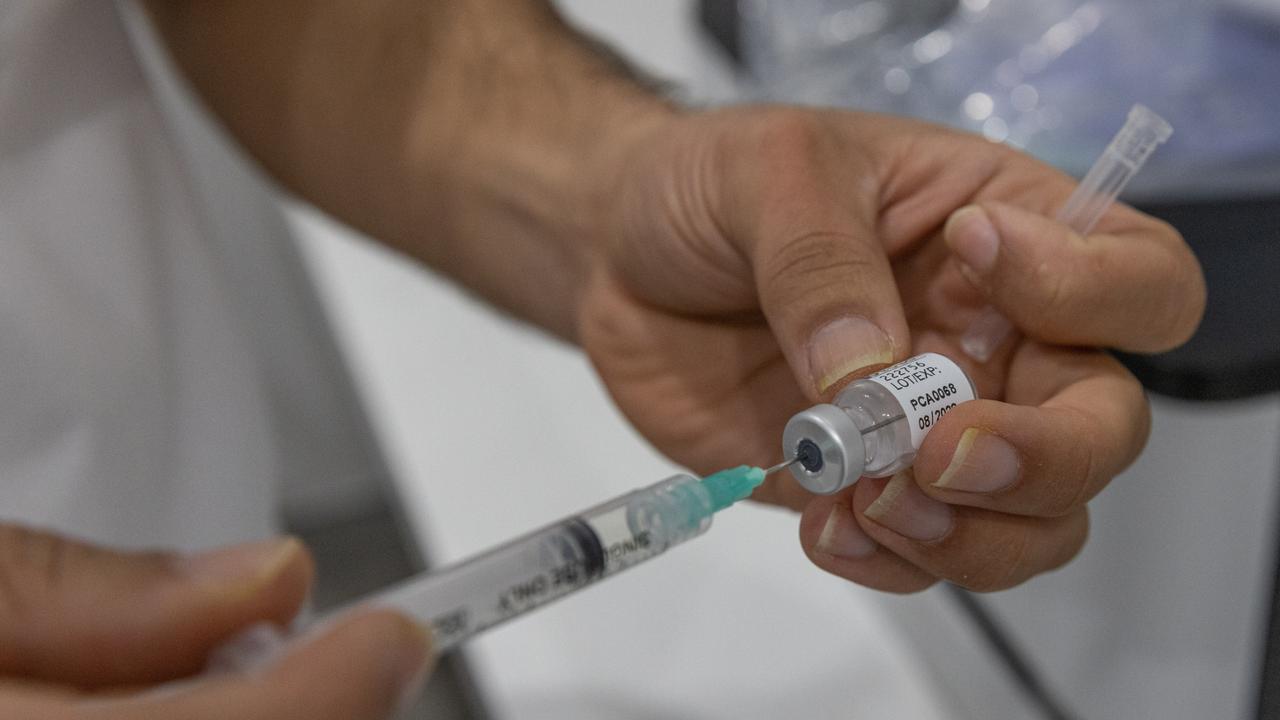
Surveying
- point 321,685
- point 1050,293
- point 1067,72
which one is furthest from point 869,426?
point 1067,72

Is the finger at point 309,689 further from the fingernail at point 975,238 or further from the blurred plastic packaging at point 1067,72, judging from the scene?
the blurred plastic packaging at point 1067,72

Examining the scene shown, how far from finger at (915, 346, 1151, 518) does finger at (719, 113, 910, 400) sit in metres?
0.06

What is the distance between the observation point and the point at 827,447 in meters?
0.43

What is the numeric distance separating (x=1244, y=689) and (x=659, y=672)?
33 cm

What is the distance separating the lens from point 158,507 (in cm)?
70

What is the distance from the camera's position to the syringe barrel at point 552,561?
41cm

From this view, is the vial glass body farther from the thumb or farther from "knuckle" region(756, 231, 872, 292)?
the thumb

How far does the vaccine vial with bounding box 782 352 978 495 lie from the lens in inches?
16.9

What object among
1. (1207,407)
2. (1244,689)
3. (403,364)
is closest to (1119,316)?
(1207,407)

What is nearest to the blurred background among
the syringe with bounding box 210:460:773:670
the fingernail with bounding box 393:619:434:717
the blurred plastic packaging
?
the blurred plastic packaging

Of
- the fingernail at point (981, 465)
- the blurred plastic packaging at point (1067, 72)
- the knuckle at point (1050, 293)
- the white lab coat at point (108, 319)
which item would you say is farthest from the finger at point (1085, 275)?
the white lab coat at point (108, 319)

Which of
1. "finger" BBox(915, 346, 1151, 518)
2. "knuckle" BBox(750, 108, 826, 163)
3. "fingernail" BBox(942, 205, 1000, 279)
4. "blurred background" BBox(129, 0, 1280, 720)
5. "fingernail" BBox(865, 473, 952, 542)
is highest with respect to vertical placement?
"knuckle" BBox(750, 108, 826, 163)

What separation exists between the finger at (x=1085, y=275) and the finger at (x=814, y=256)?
0.16 feet

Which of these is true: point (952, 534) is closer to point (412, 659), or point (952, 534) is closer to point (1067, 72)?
point (412, 659)
